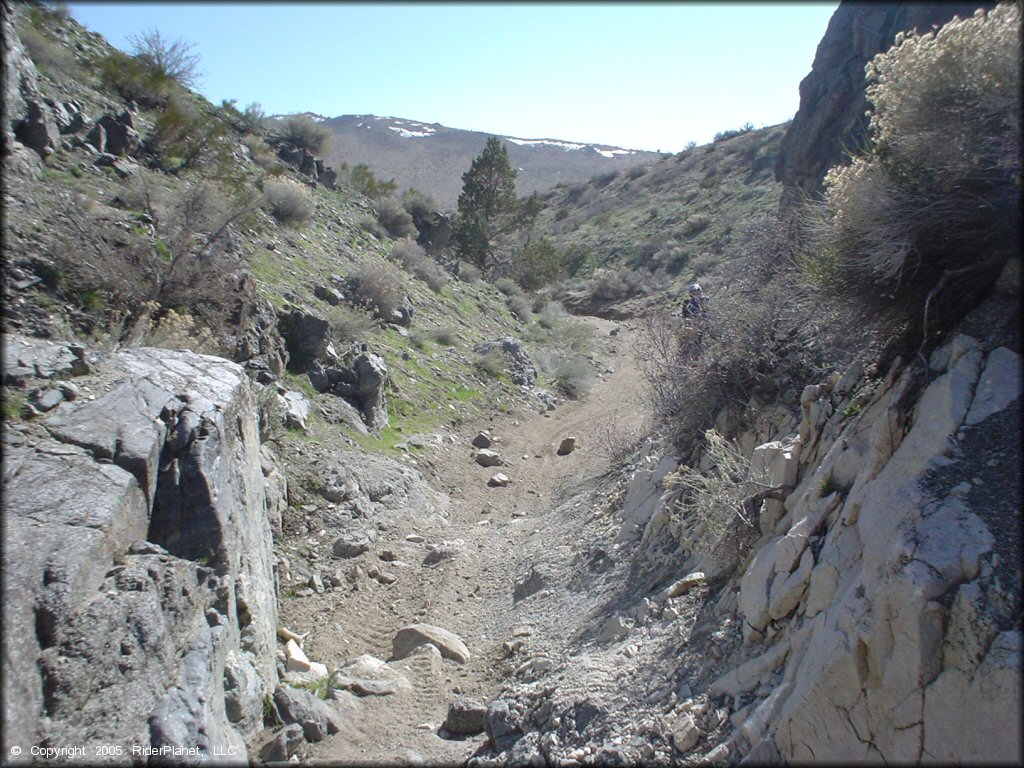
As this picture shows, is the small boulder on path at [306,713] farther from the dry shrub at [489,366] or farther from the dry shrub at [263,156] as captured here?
the dry shrub at [263,156]

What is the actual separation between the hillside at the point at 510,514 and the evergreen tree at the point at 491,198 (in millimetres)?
15133

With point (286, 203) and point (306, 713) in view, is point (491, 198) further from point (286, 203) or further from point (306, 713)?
point (306, 713)

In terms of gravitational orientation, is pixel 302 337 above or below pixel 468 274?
below

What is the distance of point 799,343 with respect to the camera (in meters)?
6.39

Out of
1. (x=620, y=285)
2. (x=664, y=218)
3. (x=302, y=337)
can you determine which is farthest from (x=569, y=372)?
(x=664, y=218)

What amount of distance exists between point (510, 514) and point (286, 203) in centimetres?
927

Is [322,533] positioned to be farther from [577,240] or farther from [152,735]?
[577,240]

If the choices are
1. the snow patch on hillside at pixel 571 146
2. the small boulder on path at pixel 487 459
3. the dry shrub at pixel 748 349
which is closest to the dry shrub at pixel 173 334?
the small boulder on path at pixel 487 459

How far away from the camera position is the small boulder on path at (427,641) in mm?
6219

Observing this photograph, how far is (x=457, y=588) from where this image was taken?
7.61m

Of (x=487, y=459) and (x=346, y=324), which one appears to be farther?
(x=346, y=324)

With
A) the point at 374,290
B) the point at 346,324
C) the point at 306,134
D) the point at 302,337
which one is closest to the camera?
the point at 302,337

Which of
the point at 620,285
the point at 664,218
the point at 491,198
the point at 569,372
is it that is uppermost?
the point at 664,218

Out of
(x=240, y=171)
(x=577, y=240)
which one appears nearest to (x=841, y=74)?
(x=240, y=171)
